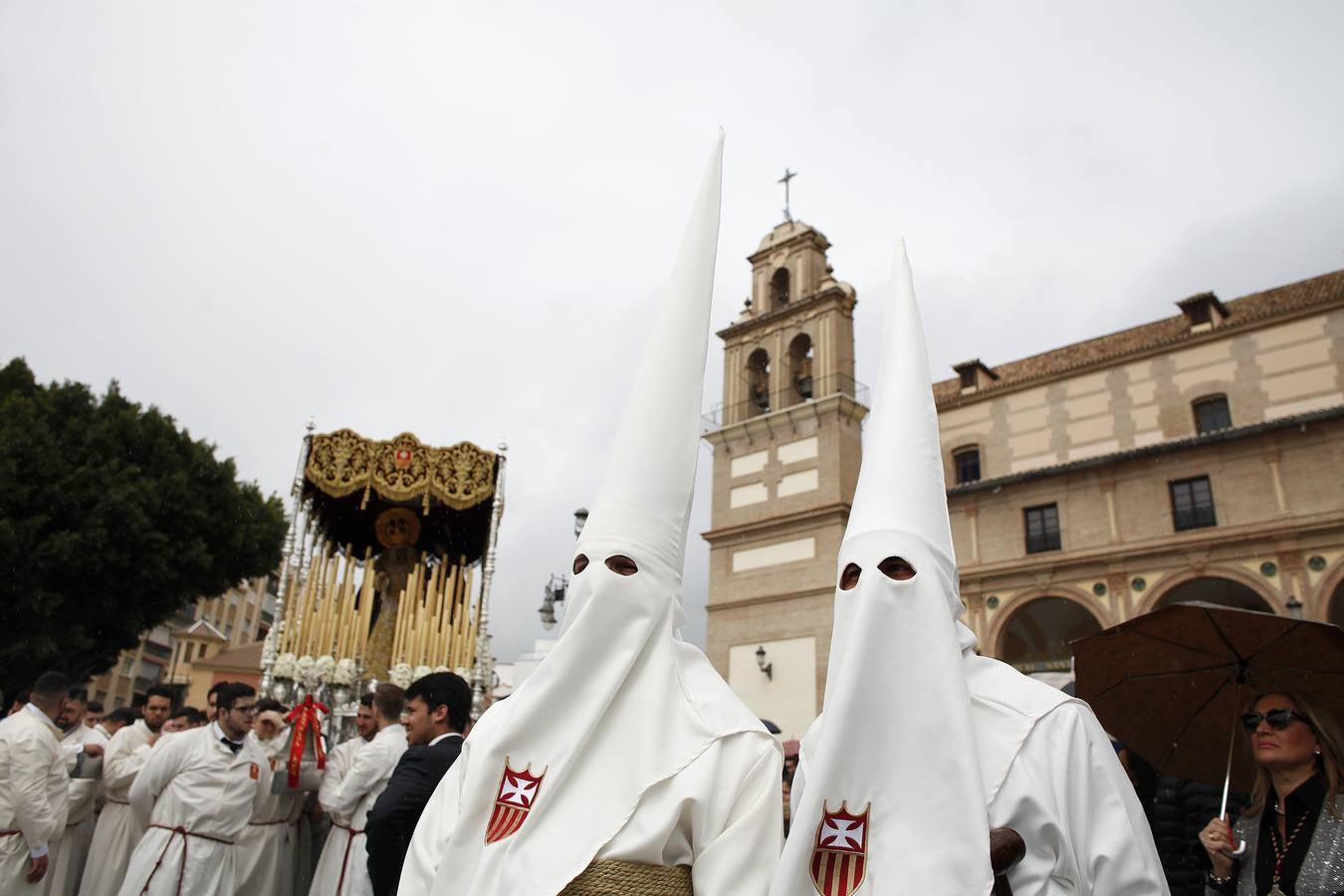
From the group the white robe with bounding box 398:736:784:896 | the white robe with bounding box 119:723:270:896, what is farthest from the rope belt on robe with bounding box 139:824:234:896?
the white robe with bounding box 398:736:784:896

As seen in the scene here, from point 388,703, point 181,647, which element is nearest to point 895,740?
point 388,703

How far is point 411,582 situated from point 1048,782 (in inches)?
319

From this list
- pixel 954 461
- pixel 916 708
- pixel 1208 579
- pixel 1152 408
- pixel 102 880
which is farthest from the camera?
pixel 954 461

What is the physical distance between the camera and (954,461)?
872 inches

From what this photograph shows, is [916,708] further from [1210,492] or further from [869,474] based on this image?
[1210,492]

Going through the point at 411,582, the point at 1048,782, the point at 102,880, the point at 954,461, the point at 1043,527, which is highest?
the point at 954,461

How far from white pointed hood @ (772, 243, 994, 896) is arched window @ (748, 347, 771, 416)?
72.3ft

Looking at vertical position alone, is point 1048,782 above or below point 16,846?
above

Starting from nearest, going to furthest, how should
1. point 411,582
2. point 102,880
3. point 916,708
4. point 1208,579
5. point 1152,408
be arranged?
point 916,708
point 102,880
point 411,582
point 1208,579
point 1152,408

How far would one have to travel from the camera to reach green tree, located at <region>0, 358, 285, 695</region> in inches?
611

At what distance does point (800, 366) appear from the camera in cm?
2419

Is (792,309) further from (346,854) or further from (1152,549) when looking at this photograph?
(346,854)

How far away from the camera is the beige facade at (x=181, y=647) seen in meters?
36.8

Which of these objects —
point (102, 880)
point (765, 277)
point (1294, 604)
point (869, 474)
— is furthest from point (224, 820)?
point (765, 277)
